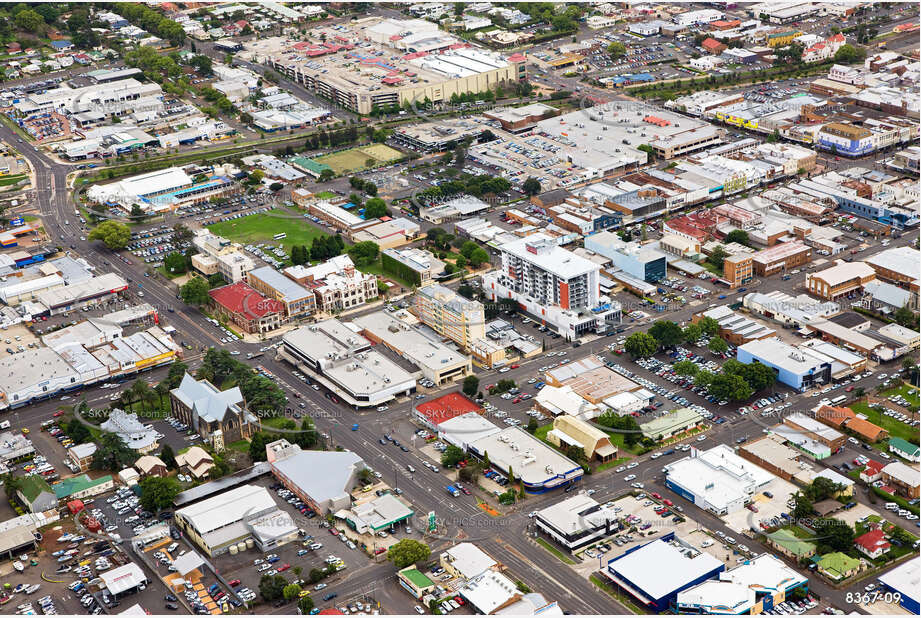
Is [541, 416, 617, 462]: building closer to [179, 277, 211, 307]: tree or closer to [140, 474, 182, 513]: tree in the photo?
[140, 474, 182, 513]: tree

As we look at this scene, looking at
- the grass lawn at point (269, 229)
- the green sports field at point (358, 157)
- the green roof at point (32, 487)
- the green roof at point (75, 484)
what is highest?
the green roof at point (32, 487)

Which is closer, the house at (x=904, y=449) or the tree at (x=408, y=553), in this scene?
the tree at (x=408, y=553)

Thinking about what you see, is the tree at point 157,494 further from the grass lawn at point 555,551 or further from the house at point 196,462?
the grass lawn at point 555,551

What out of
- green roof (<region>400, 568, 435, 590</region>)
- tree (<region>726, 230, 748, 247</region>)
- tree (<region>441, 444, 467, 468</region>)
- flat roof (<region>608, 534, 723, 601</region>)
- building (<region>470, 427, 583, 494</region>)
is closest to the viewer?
flat roof (<region>608, 534, 723, 601</region>)

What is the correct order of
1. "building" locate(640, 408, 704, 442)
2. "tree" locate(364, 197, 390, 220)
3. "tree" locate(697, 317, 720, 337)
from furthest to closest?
1. "tree" locate(364, 197, 390, 220)
2. "tree" locate(697, 317, 720, 337)
3. "building" locate(640, 408, 704, 442)

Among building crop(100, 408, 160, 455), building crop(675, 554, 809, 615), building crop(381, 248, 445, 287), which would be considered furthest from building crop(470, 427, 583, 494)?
building crop(381, 248, 445, 287)

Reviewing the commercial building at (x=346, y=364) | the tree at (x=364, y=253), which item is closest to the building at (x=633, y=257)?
the tree at (x=364, y=253)

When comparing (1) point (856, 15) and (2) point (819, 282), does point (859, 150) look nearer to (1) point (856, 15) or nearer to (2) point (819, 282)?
(2) point (819, 282)
